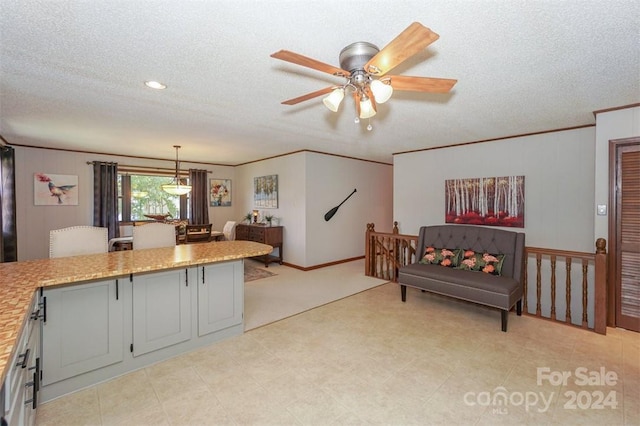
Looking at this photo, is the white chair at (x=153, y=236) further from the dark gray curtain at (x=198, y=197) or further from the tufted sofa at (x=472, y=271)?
the dark gray curtain at (x=198, y=197)

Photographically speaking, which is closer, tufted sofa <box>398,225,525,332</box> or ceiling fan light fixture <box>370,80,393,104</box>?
ceiling fan light fixture <box>370,80,393,104</box>

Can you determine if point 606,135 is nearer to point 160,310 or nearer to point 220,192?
point 160,310

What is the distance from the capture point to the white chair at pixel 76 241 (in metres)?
2.79

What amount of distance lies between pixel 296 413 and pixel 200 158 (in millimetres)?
6034

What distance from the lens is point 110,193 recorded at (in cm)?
602

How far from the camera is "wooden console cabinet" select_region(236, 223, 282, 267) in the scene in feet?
20.1

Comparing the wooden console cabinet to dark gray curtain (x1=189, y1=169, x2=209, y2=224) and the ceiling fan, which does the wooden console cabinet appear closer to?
dark gray curtain (x1=189, y1=169, x2=209, y2=224)

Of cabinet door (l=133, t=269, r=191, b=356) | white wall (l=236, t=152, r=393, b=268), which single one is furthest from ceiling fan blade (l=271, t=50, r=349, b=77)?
white wall (l=236, t=152, r=393, b=268)

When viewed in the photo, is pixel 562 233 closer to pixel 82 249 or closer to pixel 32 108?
pixel 82 249

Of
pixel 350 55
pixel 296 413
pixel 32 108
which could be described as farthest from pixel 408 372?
pixel 32 108

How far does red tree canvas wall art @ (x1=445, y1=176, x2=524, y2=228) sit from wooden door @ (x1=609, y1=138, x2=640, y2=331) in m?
1.19

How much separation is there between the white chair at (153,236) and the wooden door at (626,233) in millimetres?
5009

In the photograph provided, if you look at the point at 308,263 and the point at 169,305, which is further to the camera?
the point at 308,263

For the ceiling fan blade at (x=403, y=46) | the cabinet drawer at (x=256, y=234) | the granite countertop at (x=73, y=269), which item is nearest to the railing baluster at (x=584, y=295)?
the ceiling fan blade at (x=403, y=46)
